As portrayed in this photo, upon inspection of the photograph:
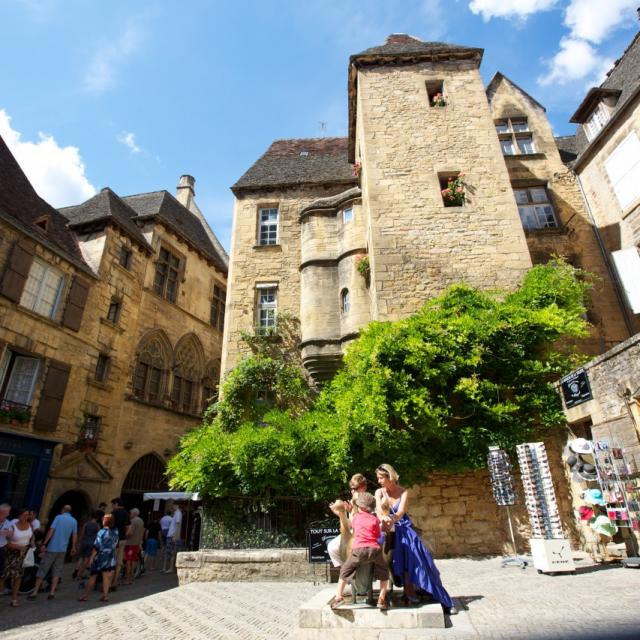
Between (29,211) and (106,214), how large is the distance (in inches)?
101

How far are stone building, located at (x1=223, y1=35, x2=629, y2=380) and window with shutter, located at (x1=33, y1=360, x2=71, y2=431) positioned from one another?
194 inches

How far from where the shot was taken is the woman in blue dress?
12.7 feet

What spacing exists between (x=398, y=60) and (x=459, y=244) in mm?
7304

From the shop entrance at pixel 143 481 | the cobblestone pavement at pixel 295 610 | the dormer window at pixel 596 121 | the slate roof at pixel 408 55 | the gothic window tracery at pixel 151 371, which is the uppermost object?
the slate roof at pixel 408 55

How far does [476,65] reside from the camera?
544 inches

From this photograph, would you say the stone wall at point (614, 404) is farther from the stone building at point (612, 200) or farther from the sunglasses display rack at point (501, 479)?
the sunglasses display rack at point (501, 479)

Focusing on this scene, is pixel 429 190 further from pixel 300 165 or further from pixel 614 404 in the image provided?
pixel 614 404

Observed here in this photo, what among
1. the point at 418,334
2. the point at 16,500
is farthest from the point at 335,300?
the point at 16,500

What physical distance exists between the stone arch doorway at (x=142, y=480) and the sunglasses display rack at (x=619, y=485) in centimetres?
1349

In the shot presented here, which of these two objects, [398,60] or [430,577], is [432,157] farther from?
[430,577]

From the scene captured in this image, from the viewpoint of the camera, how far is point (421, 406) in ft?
25.2

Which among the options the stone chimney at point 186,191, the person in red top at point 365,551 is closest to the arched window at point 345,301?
the person in red top at point 365,551

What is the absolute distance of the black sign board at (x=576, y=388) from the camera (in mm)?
7273

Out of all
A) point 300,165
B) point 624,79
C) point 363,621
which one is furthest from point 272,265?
point 624,79
